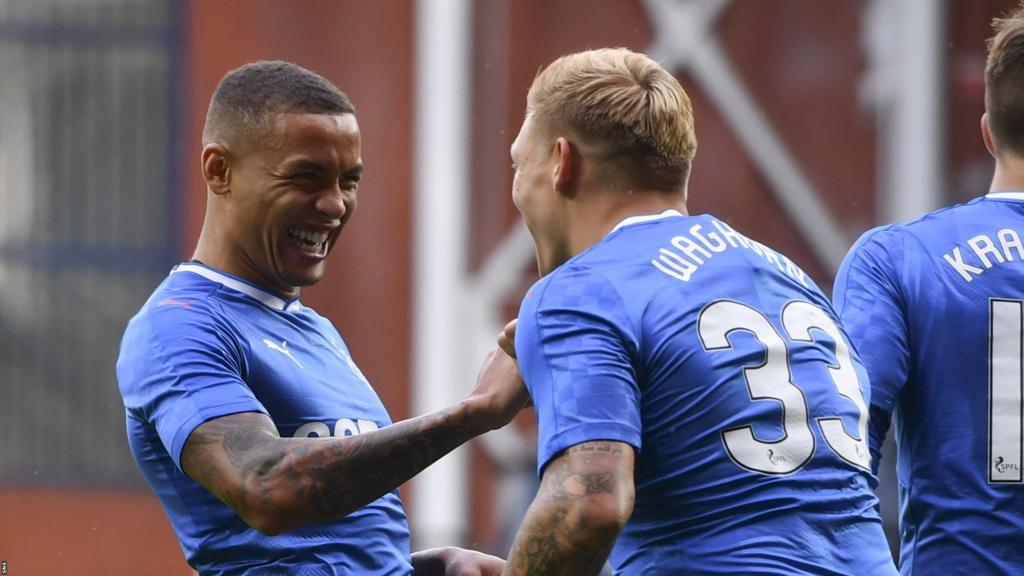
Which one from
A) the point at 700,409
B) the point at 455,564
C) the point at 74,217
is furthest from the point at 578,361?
the point at 74,217

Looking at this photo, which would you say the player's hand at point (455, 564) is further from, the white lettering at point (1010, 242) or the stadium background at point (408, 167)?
the stadium background at point (408, 167)

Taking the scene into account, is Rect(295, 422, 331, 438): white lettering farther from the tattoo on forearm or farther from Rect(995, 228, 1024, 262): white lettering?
Rect(995, 228, 1024, 262): white lettering

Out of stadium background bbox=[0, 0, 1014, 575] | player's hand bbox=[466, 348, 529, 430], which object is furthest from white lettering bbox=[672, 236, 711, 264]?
stadium background bbox=[0, 0, 1014, 575]

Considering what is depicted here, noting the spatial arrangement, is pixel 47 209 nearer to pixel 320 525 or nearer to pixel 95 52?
pixel 95 52

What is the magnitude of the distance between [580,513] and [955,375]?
108cm

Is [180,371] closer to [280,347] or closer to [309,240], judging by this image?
[280,347]

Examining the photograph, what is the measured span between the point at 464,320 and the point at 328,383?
11.0 feet

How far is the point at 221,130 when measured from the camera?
3.15 metres

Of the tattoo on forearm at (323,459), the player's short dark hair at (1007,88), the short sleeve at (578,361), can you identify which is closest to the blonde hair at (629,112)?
the short sleeve at (578,361)

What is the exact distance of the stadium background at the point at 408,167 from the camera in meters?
6.35

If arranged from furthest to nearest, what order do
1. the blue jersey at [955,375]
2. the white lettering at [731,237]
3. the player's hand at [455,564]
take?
the player's hand at [455,564] → the blue jersey at [955,375] → the white lettering at [731,237]

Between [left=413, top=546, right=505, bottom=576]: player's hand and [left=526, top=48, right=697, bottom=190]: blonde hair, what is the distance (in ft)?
3.78

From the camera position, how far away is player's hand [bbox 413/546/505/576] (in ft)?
10.9

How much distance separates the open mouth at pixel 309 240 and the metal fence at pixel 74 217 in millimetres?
3561
